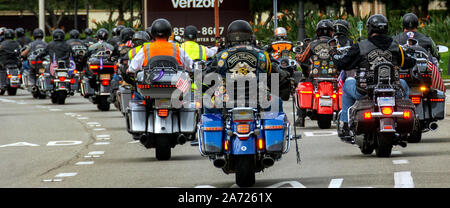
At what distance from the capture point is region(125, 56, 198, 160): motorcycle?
15.8 metres

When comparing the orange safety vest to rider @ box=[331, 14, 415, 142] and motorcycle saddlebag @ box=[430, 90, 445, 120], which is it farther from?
motorcycle saddlebag @ box=[430, 90, 445, 120]

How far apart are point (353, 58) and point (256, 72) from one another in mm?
3140

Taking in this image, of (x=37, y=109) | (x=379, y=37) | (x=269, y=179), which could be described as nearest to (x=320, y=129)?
(x=379, y=37)

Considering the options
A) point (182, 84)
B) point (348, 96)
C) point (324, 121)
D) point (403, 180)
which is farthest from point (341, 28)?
point (403, 180)

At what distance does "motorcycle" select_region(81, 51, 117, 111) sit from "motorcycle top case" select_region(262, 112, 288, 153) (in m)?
15.5

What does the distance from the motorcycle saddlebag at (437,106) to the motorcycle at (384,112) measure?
7.64 feet

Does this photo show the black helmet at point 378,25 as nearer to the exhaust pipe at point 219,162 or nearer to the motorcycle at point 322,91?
the exhaust pipe at point 219,162

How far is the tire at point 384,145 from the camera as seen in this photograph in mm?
15211

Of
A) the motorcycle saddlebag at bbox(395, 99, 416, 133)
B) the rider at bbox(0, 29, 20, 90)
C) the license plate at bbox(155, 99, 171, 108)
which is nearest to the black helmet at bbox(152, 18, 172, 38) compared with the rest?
the license plate at bbox(155, 99, 171, 108)

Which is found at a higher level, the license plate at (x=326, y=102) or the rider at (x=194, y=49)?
the rider at (x=194, y=49)

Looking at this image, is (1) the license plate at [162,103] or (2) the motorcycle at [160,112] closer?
(2) the motorcycle at [160,112]

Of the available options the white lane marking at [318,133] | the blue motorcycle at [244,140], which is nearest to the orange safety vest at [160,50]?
the blue motorcycle at [244,140]

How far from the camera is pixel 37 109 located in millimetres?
30500

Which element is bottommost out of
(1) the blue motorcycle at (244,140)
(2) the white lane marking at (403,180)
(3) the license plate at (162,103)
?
(2) the white lane marking at (403,180)
